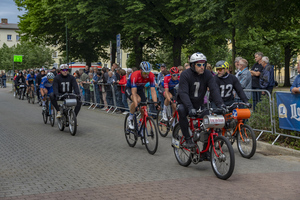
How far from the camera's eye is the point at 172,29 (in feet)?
101

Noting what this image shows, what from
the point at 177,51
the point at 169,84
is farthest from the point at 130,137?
the point at 177,51

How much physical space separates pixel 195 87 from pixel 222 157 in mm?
1344

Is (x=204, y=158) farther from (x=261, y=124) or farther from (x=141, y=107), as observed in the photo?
(x=261, y=124)

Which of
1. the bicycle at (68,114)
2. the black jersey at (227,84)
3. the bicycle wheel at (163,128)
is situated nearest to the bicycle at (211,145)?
the black jersey at (227,84)

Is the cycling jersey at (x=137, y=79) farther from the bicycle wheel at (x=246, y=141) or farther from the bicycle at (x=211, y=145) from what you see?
Result: the bicycle wheel at (x=246, y=141)

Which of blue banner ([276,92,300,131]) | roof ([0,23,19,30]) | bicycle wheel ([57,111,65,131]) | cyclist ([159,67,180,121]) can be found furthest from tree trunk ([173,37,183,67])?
roof ([0,23,19,30])

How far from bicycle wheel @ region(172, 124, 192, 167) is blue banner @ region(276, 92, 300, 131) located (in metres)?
2.93

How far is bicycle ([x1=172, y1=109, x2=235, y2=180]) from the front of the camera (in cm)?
646

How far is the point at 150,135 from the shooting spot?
9164 millimetres

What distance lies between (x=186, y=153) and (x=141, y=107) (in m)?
2.12

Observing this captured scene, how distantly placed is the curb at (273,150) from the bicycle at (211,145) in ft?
8.18

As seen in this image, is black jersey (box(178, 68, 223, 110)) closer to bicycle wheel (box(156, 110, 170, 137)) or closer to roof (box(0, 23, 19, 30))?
bicycle wheel (box(156, 110, 170, 137))

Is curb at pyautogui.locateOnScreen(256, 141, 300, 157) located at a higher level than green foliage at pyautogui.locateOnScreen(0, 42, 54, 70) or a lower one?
lower

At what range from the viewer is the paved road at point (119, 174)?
5840 mm
